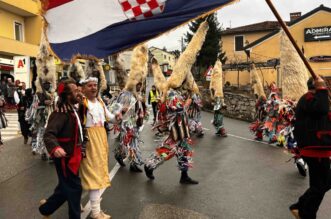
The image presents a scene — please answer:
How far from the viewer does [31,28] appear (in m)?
30.3

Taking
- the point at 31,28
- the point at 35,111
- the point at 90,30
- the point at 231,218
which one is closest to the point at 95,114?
the point at 90,30

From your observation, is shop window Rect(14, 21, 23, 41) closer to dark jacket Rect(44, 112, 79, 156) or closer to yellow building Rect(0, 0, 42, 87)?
yellow building Rect(0, 0, 42, 87)

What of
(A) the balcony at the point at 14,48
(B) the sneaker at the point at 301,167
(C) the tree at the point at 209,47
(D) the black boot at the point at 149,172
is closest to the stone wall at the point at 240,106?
(B) the sneaker at the point at 301,167

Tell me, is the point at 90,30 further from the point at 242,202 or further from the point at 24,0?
the point at 24,0

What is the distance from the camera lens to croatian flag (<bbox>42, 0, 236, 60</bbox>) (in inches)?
219

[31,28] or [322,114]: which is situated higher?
[31,28]

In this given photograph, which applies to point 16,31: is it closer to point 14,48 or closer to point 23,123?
point 14,48

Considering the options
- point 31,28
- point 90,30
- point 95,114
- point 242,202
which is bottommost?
point 242,202

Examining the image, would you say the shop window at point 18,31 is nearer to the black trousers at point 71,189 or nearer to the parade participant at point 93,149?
the parade participant at point 93,149

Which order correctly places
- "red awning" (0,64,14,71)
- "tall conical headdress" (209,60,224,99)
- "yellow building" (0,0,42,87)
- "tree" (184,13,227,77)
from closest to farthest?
"tall conical headdress" (209,60,224,99)
"red awning" (0,64,14,71)
"yellow building" (0,0,42,87)
"tree" (184,13,227,77)

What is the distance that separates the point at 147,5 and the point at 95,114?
1.75 m

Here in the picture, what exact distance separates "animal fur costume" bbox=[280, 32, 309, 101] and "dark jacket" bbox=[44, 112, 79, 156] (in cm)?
425

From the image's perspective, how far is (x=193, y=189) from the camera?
630cm

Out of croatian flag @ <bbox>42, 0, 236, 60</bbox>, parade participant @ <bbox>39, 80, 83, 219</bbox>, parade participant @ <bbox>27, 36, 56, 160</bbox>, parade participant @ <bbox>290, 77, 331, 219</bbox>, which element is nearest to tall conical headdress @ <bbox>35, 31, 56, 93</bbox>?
parade participant @ <bbox>27, 36, 56, 160</bbox>
